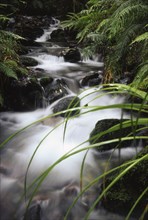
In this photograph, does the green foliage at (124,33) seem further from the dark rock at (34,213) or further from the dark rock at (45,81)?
the dark rock at (34,213)

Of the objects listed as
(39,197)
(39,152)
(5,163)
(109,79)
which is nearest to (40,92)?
(109,79)

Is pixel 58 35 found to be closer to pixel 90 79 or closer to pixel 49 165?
pixel 90 79

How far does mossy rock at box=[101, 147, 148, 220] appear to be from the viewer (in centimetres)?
218

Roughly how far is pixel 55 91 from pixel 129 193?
→ 9.32 ft

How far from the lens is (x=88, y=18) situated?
406cm

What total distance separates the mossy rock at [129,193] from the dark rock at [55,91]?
8.48 feet

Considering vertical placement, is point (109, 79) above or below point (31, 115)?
above

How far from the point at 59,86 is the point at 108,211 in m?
3.03

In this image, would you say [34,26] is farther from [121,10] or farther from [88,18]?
[121,10]

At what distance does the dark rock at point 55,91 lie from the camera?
4.69 meters

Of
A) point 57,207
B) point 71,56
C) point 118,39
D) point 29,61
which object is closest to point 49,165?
point 57,207

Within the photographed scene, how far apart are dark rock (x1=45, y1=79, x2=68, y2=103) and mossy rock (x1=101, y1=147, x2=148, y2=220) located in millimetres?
2586

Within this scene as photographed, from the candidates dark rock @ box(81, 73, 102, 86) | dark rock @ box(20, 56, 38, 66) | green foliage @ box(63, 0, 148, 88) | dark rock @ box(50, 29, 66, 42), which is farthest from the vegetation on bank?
dark rock @ box(50, 29, 66, 42)

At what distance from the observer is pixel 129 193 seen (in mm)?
2215
